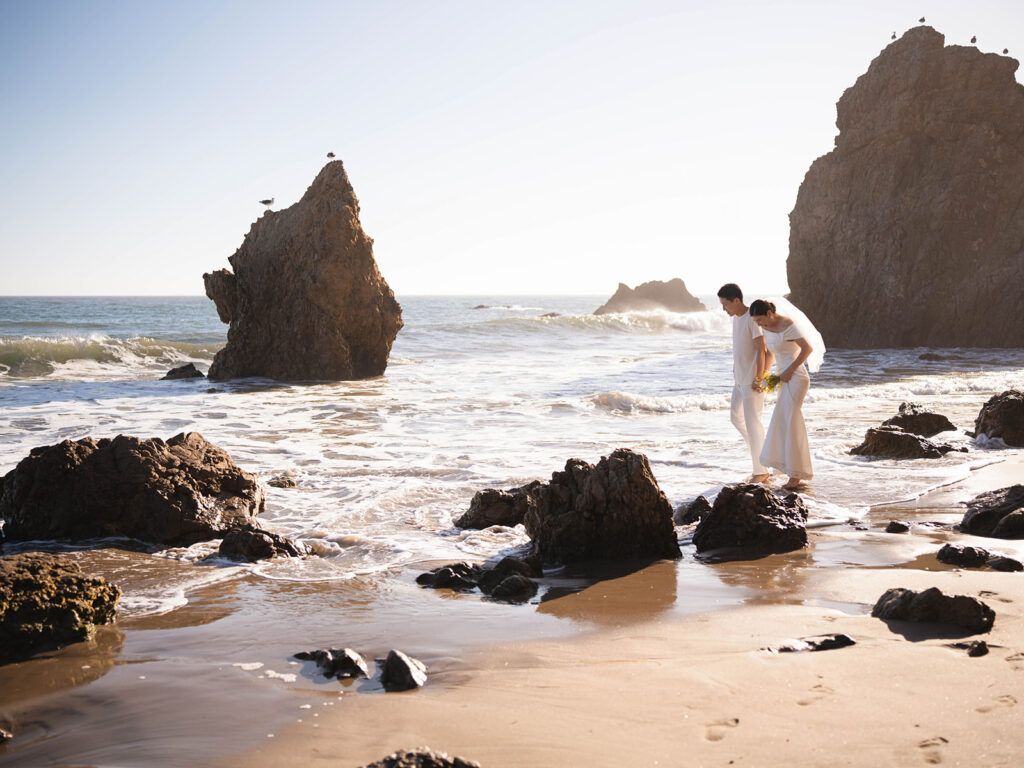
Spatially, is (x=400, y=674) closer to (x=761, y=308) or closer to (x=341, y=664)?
(x=341, y=664)

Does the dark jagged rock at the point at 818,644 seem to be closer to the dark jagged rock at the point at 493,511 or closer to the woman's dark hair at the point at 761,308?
the dark jagged rock at the point at 493,511

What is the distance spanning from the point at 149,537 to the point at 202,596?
1.47 metres

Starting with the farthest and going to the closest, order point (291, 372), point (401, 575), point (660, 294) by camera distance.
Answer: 1. point (660, 294)
2. point (291, 372)
3. point (401, 575)

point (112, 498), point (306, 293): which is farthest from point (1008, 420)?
point (306, 293)

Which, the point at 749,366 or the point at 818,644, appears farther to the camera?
the point at 749,366

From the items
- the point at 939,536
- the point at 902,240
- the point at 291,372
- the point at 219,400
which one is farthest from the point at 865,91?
the point at 939,536

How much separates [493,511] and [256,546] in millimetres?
1718

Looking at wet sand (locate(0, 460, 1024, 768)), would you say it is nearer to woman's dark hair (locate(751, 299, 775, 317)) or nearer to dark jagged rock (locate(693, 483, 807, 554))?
dark jagged rock (locate(693, 483, 807, 554))

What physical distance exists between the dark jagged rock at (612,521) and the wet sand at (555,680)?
0.37 m

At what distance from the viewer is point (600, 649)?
3352mm

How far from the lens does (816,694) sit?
2.72m

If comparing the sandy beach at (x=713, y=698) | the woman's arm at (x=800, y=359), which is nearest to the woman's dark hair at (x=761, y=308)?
the woman's arm at (x=800, y=359)

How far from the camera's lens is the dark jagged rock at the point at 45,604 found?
3365 millimetres

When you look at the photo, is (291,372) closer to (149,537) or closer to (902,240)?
(149,537)
